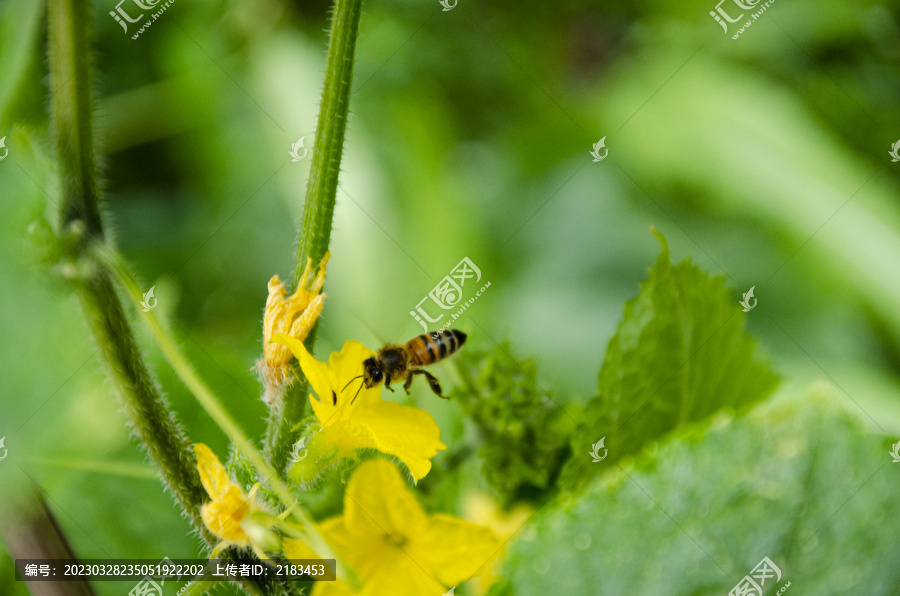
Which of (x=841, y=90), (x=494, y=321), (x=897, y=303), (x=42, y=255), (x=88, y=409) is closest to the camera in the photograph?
(x=42, y=255)

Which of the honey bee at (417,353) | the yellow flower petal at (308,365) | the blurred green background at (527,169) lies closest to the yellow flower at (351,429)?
the yellow flower petal at (308,365)

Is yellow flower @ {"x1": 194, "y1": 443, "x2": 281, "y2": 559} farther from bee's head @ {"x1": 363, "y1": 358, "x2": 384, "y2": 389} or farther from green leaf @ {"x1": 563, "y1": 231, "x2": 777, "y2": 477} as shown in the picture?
green leaf @ {"x1": 563, "y1": 231, "x2": 777, "y2": 477}

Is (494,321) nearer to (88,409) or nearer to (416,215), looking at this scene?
(416,215)

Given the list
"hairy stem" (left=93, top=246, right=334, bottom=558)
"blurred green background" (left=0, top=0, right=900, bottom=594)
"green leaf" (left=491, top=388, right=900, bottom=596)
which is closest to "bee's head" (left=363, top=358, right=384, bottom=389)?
"hairy stem" (left=93, top=246, right=334, bottom=558)

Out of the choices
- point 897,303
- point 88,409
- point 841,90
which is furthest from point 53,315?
point 841,90

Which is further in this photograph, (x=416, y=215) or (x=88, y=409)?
(x=416, y=215)

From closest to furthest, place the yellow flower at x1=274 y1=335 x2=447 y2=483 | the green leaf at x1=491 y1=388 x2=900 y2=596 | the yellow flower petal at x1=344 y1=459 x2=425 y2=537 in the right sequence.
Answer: the green leaf at x1=491 y1=388 x2=900 y2=596 → the yellow flower at x1=274 y1=335 x2=447 y2=483 → the yellow flower petal at x1=344 y1=459 x2=425 y2=537

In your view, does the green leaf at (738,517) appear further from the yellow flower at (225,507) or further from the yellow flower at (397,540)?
the yellow flower at (225,507)
